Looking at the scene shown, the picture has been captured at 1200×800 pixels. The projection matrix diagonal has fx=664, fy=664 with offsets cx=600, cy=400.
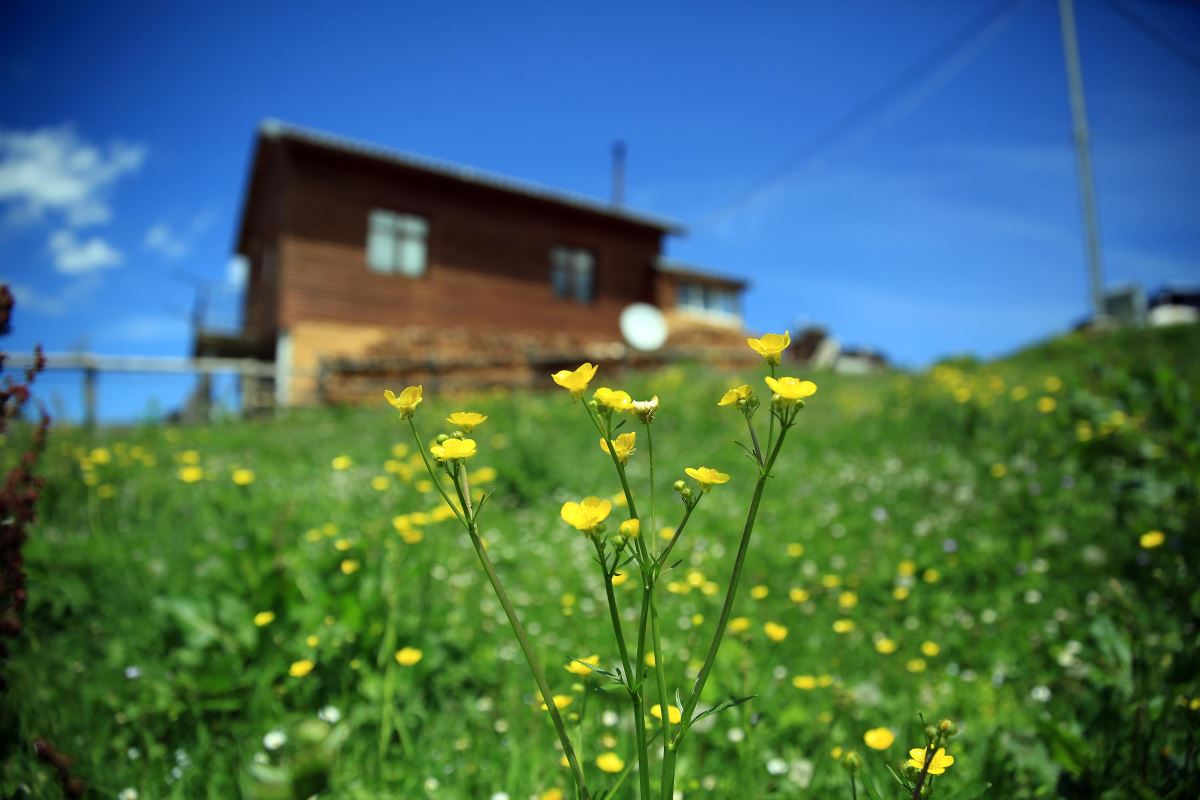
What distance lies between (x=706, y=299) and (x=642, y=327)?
4664 mm

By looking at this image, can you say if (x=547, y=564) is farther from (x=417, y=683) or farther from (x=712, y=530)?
(x=417, y=683)

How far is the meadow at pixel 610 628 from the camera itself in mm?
1578

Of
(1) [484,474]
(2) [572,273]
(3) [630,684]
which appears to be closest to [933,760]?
(3) [630,684]

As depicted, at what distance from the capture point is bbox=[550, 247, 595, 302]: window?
17.4 m

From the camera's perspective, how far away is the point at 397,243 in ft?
49.2

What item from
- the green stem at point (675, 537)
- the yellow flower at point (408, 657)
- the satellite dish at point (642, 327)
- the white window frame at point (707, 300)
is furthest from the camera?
the white window frame at point (707, 300)

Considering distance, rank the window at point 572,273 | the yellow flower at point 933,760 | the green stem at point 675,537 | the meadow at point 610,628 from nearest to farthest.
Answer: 1. the green stem at point 675,537
2. the yellow flower at point 933,760
3. the meadow at point 610,628
4. the window at point 572,273

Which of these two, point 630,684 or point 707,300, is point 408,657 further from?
point 707,300

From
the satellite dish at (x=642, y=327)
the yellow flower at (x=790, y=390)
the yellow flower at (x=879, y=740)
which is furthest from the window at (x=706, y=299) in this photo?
the yellow flower at (x=790, y=390)

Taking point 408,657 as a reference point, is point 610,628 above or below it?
below

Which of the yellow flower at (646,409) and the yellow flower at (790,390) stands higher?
the yellow flower at (790,390)

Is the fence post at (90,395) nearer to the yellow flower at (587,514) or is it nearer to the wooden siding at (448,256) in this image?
the wooden siding at (448,256)

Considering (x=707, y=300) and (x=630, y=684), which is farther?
(x=707, y=300)

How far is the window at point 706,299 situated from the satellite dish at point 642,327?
275 centimetres
